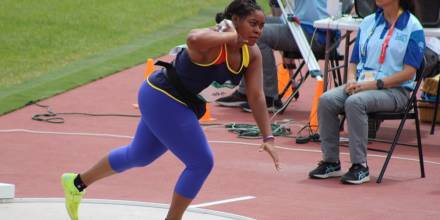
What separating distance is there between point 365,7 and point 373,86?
1.59 metres

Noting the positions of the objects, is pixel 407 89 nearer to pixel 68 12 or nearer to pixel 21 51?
pixel 21 51

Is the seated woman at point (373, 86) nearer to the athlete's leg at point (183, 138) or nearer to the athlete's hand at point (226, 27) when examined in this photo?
the athlete's leg at point (183, 138)

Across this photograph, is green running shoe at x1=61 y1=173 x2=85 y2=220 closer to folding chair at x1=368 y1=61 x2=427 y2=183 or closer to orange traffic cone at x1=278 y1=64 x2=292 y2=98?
folding chair at x1=368 y1=61 x2=427 y2=183

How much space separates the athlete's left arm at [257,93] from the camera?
24.0 ft

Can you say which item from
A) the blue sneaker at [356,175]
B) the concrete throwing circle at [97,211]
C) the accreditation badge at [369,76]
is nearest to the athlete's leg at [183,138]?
the concrete throwing circle at [97,211]

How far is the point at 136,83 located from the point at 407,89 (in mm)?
4912

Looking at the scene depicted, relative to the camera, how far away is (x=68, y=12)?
19984 millimetres

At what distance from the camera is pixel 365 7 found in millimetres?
10938

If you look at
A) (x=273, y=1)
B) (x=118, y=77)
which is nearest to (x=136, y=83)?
(x=118, y=77)

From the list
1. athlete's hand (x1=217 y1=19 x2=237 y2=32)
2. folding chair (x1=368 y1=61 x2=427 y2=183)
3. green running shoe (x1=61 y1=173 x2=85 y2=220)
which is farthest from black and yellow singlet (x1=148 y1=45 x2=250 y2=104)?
folding chair (x1=368 y1=61 x2=427 y2=183)

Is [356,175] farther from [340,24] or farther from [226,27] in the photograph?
[226,27]

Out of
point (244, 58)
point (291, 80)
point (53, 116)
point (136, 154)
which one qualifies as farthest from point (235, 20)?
point (291, 80)

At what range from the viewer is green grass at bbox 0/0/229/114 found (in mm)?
14117

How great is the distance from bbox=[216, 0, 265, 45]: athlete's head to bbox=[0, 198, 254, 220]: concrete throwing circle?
1.44 meters
